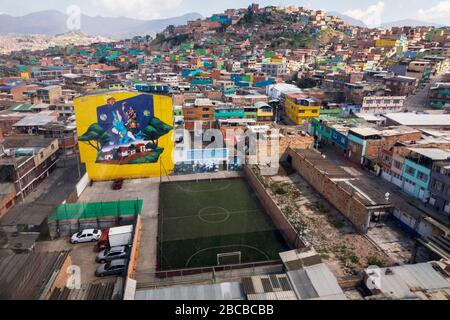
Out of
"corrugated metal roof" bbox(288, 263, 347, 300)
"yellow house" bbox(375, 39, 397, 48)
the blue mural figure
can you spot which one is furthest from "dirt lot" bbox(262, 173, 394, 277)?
"yellow house" bbox(375, 39, 397, 48)

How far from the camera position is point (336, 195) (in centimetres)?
1320

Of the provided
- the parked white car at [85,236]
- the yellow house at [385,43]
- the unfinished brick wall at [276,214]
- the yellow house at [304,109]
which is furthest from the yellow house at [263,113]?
the yellow house at [385,43]

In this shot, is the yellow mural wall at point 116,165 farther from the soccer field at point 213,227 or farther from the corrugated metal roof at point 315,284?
the corrugated metal roof at point 315,284

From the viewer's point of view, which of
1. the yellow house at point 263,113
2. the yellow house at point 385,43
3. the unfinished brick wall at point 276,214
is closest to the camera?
the unfinished brick wall at point 276,214

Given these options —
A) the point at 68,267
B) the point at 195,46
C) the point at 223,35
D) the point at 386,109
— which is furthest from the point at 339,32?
the point at 68,267

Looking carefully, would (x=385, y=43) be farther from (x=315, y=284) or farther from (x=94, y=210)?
(x=315, y=284)

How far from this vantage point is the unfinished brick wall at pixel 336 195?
11516 mm

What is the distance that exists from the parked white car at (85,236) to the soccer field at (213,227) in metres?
2.35

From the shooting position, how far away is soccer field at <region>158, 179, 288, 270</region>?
35.2 feet

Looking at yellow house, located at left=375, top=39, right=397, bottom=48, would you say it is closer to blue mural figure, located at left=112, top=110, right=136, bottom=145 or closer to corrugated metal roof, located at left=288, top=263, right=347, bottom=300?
blue mural figure, located at left=112, top=110, right=136, bottom=145

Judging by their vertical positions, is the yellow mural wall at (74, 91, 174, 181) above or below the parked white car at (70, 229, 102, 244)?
above

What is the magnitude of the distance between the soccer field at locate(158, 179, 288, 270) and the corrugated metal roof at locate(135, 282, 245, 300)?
271cm

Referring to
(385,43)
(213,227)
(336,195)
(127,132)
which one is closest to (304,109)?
(336,195)
